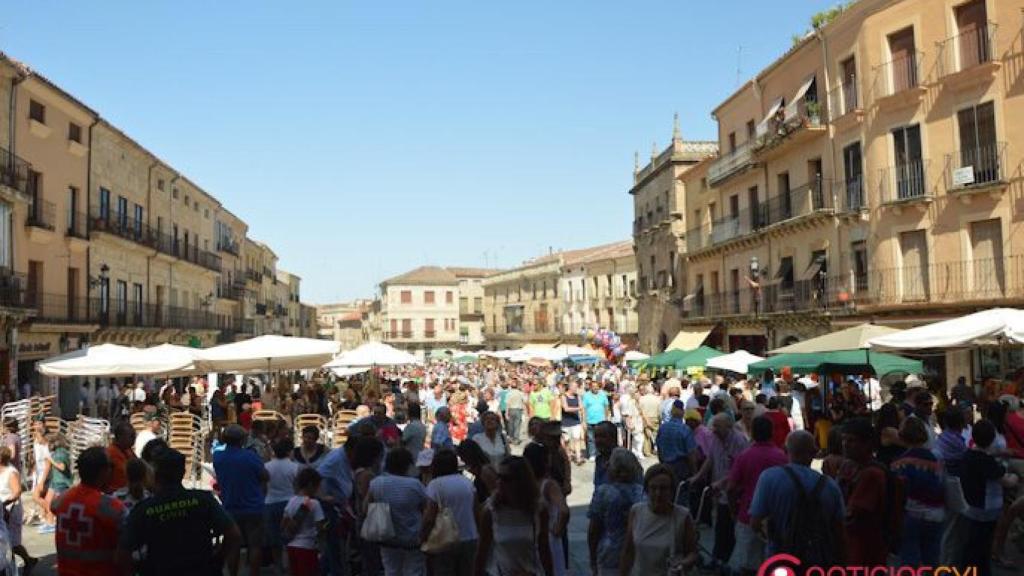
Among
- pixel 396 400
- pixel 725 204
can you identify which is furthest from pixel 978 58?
pixel 396 400

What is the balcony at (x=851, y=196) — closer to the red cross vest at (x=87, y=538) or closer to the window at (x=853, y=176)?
the window at (x=853, y=176)

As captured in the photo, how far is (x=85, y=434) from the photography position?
43.0 ft

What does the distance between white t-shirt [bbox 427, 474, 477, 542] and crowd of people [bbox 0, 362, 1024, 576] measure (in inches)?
0.4

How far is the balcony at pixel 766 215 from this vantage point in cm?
2662

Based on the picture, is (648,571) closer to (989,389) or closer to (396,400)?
(989,389)

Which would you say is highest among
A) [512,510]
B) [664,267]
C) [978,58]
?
[978,58]

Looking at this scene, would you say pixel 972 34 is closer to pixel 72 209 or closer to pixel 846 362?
pixel 846 362

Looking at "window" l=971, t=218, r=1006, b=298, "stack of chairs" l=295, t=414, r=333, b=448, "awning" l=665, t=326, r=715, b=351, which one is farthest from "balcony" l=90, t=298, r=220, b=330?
"window" l=971, t=218, r=1006, b=298

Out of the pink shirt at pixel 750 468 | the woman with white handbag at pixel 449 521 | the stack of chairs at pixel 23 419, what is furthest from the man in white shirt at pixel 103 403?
the pink shirt at pixel 750 468

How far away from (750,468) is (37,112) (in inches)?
1028

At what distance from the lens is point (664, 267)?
42344 millimetres

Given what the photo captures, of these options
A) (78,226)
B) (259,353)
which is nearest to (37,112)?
(78,226)

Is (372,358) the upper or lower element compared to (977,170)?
lower

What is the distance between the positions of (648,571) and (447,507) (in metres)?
1.52
